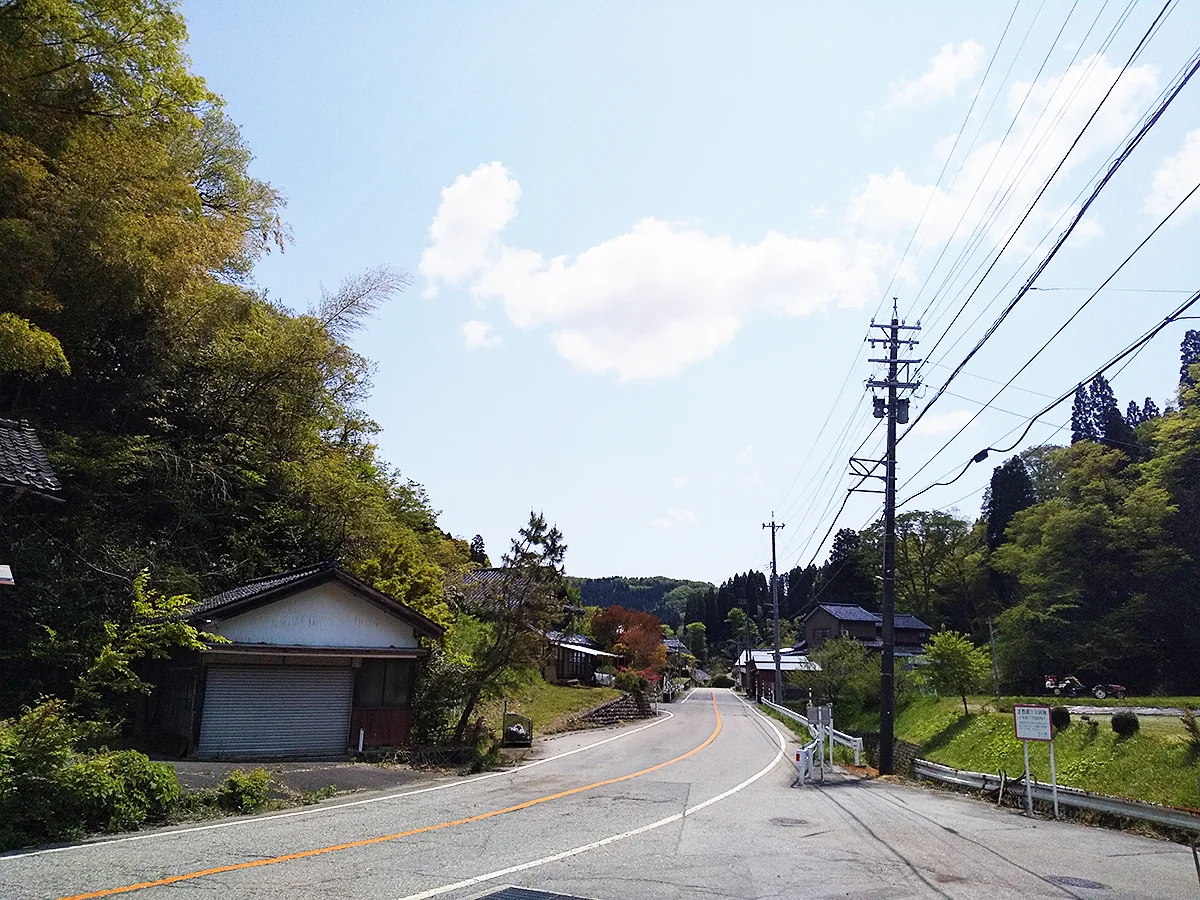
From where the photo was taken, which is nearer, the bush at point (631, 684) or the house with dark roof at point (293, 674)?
the house with dark roof at point (293, 674)

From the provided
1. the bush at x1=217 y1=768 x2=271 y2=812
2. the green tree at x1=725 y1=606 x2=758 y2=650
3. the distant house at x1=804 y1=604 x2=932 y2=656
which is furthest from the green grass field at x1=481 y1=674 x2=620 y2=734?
the green tree at x1=725 y1=606 x2=758 y2=650

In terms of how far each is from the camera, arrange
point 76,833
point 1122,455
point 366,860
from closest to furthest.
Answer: point 366,860 → point 76,833 → point 1122,455

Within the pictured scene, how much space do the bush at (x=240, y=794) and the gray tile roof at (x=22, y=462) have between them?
4817 mm

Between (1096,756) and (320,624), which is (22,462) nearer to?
(320,624)

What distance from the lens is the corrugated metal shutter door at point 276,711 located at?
609 inches

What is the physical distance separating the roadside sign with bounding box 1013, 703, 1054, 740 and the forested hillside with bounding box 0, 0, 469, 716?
13.7 metres

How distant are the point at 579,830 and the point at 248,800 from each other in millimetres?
4627

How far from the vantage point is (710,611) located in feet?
415

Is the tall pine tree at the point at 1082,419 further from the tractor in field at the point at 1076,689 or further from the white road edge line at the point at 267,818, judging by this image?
the white road edge line at the point at 267,818

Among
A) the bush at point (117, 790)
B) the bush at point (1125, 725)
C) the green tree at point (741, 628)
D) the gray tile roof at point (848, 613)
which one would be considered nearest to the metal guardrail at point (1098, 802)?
the bush at point (1125, 725)

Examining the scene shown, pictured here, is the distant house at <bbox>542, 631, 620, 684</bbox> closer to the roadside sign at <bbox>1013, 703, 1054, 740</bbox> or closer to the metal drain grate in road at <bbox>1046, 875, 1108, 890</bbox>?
the roadside sign at <bbox>1013, 703, 1054, 740</bbox>

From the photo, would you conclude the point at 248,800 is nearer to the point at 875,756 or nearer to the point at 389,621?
the point at 389,621

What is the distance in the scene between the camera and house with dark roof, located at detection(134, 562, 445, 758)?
50.9ft

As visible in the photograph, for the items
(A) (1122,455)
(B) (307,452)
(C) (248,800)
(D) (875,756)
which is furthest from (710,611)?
(C) (248,800)
